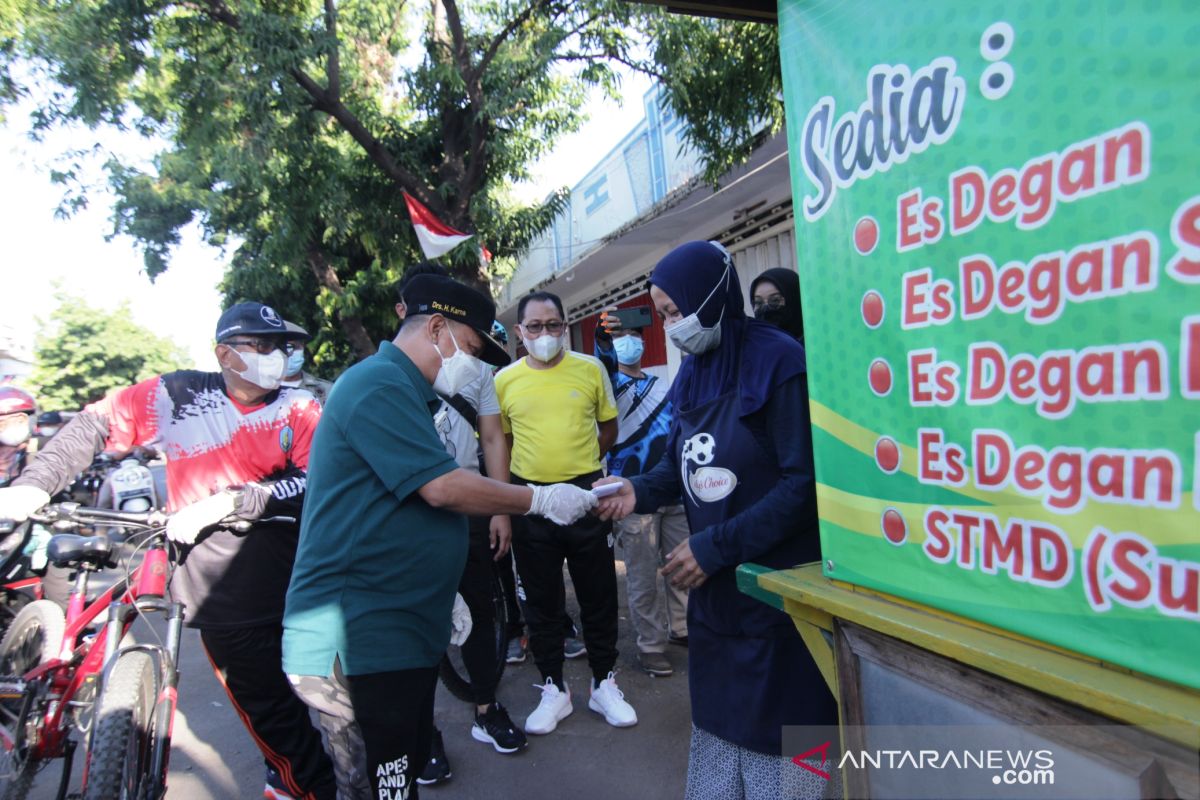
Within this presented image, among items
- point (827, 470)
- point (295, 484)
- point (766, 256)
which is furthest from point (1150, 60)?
point (766, 256)

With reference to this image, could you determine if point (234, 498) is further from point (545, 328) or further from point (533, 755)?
point (533, 755)

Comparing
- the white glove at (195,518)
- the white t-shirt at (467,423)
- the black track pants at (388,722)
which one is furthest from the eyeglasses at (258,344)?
the black track pants at (388,722)

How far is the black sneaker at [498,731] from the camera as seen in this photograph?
311 cm

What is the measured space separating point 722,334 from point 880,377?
2.37 feet

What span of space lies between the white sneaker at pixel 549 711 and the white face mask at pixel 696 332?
2113 millimetres

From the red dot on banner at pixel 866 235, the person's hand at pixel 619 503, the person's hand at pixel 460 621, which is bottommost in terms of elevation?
the person's hand at pixel 460 621

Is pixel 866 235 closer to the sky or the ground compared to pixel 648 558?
closer to the sky

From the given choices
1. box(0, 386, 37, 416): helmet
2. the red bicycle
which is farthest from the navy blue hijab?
box(0, 386, 37, 416): helmet

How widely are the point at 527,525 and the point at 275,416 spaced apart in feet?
3.84

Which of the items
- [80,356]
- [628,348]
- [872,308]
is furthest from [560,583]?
[80,356]

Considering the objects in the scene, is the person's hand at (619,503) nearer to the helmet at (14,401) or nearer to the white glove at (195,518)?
the white glove at (195,518)

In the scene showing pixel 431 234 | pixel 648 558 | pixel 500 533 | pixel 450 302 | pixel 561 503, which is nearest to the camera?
pixel 450 302

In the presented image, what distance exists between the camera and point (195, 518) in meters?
2.28

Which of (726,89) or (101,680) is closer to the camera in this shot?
(101,680)
